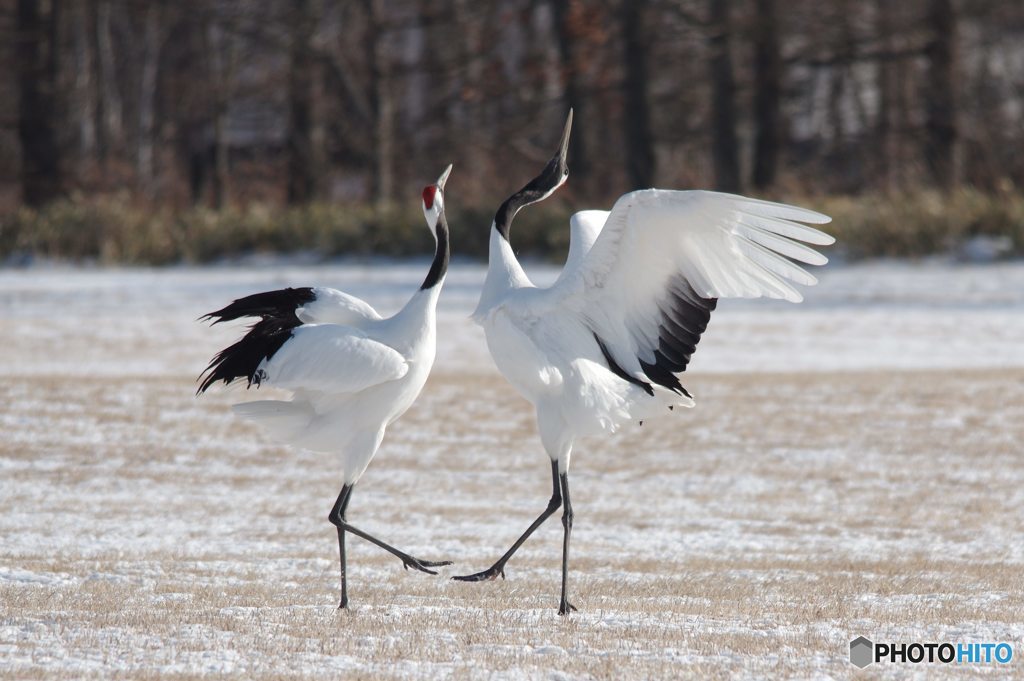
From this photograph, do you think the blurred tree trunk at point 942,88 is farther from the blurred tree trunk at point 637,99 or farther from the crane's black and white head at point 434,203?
the crane's black and white head at point 434,203

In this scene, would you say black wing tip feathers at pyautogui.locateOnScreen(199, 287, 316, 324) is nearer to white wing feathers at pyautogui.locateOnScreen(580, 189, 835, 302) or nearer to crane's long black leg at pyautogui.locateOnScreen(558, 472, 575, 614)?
white wing feathers at pyautogui.locateOnScreen(580, 189, 835, 302)

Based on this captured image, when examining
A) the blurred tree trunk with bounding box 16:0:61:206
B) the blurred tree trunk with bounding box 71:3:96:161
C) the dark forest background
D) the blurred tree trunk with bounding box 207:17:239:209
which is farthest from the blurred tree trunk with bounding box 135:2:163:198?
the blurred tree trunk with bounding box 16:0:61:206

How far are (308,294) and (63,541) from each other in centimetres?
220

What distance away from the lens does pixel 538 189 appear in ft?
23.4

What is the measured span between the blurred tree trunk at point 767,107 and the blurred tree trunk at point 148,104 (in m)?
15.2

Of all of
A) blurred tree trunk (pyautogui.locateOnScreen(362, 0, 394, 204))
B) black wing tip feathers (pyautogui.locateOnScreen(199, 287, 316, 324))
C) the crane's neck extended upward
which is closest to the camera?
black wing tip feathers (pyautogui.locateOnScreen(199, 287, 316, 324))

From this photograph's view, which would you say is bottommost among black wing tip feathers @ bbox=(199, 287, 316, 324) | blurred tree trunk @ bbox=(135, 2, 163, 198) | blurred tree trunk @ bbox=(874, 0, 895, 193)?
blurred tree trunk @ bbox=(135, 2, 163, 198)

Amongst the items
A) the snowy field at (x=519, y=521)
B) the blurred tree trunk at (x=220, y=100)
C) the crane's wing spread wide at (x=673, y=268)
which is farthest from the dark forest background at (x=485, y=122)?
the crane's wing spread wide at (x=673, y=268)

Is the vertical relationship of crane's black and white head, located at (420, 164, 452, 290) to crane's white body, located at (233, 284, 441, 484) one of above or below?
above

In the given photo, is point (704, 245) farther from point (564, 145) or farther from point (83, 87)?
point (83, 87)

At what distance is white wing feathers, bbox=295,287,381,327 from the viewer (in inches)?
263

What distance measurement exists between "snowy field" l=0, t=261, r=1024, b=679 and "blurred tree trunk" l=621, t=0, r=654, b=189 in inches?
493

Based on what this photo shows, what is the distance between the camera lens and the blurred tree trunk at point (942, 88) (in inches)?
1094

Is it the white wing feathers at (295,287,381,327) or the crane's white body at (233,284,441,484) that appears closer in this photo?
the crane's white body at (233,284,441,484)
